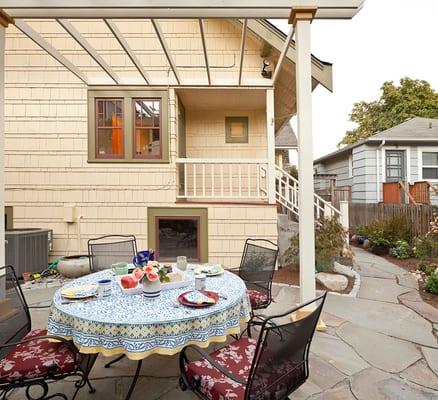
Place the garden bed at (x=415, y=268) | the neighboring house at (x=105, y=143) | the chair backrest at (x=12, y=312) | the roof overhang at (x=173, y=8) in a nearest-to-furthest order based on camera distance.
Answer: the chair backrest at (x=12, y=312), the roof overhang at (x=173, y=8), the garden bed at (x=415, y=268), the neighboring house at (x=105, y=143)

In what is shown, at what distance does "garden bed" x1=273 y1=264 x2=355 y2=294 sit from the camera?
459cm

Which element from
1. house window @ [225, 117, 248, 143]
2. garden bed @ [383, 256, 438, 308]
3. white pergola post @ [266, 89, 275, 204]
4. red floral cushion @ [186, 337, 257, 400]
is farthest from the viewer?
house window @ [225, 117, 248, 143]

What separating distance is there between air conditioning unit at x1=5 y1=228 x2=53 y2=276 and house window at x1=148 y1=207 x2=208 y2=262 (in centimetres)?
200

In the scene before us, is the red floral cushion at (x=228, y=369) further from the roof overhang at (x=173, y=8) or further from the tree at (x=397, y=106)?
the tree at (x=397, y=106)

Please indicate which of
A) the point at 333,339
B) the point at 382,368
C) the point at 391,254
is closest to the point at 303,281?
the point at 333,339

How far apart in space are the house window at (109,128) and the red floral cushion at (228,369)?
4.86 meters

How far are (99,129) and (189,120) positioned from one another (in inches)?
91.9

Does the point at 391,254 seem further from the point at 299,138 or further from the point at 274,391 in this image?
the point at 274,391

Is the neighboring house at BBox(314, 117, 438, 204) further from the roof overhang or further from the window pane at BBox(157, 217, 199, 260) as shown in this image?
the roof overhang

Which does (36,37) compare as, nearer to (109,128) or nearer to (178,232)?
(109,128)

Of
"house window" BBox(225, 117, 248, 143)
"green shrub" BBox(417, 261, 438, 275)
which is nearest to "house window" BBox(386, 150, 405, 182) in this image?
"green shrub" BBox(417, 261, 438, 275)

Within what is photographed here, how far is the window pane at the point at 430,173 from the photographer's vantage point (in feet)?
31.9

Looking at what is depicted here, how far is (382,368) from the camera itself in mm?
2480

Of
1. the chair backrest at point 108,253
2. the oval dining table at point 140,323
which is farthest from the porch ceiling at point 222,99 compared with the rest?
the oval dining table at point 140,323
